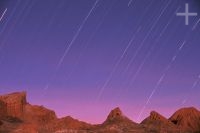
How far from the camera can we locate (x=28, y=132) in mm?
178750

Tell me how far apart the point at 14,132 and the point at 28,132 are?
14.0 metres

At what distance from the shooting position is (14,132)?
190m
